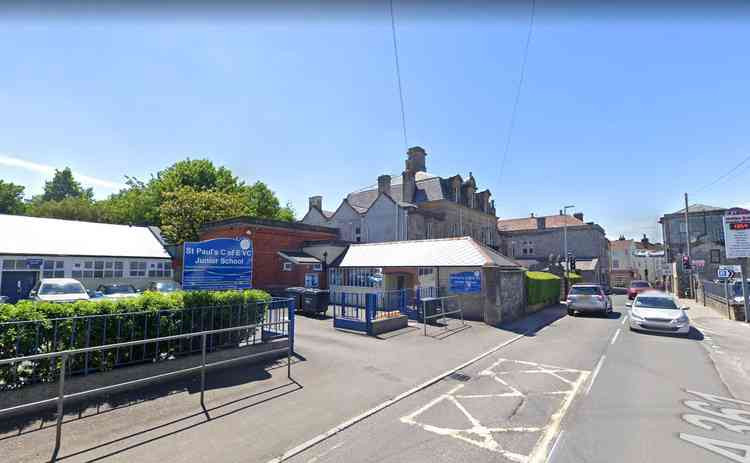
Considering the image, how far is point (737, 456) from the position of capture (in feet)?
14.4

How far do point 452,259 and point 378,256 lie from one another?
5489 millimetres

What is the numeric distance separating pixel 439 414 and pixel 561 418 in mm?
2008

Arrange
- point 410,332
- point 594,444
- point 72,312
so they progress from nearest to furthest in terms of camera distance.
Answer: point 594,444 < point 72,312 < point 410,332

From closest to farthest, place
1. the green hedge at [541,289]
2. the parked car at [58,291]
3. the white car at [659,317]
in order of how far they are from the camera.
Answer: the white car at [659,317] < the parked car at [58,291] < the green hedge at [541,289]

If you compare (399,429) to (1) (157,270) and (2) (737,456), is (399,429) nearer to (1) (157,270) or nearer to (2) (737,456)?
(2) (737,456)

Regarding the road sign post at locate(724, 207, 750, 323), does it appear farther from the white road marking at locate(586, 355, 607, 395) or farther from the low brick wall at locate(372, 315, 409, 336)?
the low brick wall at locate(372, 315, 409, 336)

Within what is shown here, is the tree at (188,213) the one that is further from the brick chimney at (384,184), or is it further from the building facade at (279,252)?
the brick chimney at (384,184)

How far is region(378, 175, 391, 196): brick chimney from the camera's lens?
103ft

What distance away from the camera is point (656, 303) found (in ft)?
46.8

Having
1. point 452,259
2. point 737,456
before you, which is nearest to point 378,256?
point 452,259

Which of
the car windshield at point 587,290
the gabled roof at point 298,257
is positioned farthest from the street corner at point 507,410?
the gabled roof at point 298,257

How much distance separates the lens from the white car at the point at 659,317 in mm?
12461

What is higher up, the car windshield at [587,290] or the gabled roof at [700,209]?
the gabled roof at [700,209]

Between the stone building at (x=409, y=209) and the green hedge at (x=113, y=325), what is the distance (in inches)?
856
